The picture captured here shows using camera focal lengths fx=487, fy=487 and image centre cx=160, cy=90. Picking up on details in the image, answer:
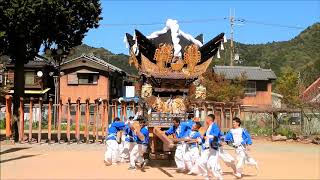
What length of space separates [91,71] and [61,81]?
313 cm

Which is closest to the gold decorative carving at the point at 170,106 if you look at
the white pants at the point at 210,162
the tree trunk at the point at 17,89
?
the white pants at the point at 210,162

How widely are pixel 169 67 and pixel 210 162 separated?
5.36 metres

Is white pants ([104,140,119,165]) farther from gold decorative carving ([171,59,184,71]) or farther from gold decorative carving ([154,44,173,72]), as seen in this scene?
gold decorative carving ([171,59,184,71])

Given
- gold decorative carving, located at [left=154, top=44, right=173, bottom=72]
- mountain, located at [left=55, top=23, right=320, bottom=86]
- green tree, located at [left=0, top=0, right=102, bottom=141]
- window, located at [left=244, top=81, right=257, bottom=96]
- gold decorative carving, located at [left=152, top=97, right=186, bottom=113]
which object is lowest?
gold decorative carving, located at [left=152, top=97, right=186, bottom=113]

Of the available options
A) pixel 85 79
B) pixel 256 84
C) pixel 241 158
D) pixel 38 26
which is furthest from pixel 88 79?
pixel 241 158

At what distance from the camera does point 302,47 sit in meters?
74.9

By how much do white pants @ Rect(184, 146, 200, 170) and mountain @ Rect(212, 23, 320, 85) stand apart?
51827 mm

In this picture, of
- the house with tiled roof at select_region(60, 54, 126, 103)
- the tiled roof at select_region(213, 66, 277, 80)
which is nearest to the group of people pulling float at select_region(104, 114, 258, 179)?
the house with tiled roof at select_region(60, 54, 126, 103)

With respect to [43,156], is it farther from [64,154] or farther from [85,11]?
[85,11]

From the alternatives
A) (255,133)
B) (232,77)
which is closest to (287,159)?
(255,133)

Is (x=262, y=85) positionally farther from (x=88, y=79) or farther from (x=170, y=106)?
(x=170, y=106)

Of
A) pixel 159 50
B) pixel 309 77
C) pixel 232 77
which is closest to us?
pixel 159 50

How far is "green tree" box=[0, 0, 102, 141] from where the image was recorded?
73.3 ft

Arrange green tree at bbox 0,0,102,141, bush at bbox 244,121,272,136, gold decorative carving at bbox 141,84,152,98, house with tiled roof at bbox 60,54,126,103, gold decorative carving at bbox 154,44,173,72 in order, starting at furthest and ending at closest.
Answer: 1. house with tiled roof at bbox 60,54,126,103
2. bush at bbox 244,121,272,136
3. green tree at bbox 0,0,102,141
4. gold decorative carving at bbox 154,44,173,72
5. gold decorative carving at bbox 141,84,152,98
